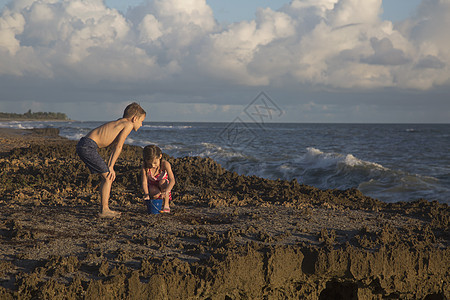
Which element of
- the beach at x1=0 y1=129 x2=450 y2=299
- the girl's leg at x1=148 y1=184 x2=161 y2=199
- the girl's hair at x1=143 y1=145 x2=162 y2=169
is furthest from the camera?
the girl's leg at x1=148 y1=184 x2=161 y2=199

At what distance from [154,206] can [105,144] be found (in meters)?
1.20

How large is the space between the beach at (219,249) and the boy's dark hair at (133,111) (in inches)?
60.1

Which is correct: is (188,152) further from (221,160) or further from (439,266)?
(439,266)

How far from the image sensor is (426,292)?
4.51 m

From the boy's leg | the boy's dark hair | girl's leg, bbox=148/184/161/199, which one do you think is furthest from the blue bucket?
the boy's dark hair

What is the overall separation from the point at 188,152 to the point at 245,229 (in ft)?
56.2

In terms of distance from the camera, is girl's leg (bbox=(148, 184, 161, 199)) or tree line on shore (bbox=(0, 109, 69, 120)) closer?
girl's leg (bbox=(148, 184, 161, 199))

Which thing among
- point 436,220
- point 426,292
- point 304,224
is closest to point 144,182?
point 304,224

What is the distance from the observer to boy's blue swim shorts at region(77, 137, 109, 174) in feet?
17.7

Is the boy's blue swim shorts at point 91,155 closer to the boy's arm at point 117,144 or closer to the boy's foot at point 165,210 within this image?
the boy's arm at point 117,144

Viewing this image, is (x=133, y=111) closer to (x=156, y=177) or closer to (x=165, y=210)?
(x=156, y=177)

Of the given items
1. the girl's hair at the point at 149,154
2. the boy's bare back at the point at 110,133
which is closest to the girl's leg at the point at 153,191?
the girl's hair at the point at 149,154

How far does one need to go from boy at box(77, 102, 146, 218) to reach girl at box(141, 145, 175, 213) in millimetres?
504

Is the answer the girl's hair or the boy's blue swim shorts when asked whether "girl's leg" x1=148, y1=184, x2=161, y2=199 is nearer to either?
the girl's hair
